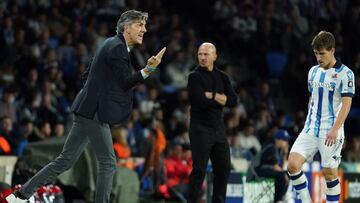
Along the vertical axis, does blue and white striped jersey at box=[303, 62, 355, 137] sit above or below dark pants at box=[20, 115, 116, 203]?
above

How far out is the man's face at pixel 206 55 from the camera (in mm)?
10344

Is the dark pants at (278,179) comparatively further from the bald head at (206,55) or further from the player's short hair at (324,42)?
the player's short hair at (324,42)

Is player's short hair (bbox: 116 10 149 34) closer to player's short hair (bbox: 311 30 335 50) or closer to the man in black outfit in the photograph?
the man in black outfit

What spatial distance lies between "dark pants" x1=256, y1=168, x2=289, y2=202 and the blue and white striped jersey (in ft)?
11.0

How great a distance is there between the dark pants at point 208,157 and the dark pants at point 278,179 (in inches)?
113

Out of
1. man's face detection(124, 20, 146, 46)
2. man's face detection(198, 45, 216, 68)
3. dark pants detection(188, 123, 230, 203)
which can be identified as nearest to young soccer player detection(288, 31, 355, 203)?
dark pants detection(188, 123, 230, 203)

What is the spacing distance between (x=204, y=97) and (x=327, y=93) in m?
1.36

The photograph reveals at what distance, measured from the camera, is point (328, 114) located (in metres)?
9.74

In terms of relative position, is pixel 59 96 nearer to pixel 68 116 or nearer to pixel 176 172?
pixel 68 116

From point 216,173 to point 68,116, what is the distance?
6650 mm

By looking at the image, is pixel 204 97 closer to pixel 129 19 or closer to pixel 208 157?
pixel 208 157

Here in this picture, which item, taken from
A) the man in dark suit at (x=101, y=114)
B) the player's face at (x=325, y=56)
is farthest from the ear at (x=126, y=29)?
the player's face at (x=325, y=56)

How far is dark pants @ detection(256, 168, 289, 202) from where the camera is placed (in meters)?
13.1

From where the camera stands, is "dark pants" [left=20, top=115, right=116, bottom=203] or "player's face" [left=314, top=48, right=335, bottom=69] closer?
"dark pants" [left=20, top=115, right=116, bottom=203]
